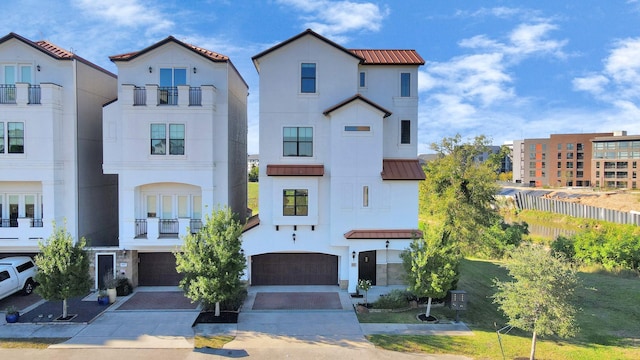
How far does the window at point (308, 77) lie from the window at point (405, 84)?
4745 mm

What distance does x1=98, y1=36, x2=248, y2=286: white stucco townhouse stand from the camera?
17750 millimetres

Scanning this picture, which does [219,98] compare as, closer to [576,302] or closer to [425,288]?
[425,288]

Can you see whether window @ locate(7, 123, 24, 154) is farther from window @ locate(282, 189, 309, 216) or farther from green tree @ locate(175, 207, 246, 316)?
window @ locate(282, 189, 309, 216)

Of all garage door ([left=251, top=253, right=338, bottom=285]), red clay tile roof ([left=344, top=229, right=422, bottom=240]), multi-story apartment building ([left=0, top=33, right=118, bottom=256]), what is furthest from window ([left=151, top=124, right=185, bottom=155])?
red clay tile roof ([left=344, top=229, right=422, bottom=240])

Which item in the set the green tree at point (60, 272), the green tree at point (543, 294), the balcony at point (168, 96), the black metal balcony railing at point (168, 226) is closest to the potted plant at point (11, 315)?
the green tree at point (60, 272)

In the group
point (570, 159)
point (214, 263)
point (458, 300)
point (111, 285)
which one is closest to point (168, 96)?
point (214, 263)

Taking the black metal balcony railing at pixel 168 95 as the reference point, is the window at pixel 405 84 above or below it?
above

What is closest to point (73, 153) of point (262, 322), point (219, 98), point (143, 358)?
point (219, 98)

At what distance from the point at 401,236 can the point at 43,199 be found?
17012mm

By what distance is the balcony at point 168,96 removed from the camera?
17.7m

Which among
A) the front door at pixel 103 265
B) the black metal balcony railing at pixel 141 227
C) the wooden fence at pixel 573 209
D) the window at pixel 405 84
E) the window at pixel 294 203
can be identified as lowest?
the wooden fence at pixel 573 209

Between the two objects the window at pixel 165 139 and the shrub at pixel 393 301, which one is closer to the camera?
the shrub at pixel 393 301

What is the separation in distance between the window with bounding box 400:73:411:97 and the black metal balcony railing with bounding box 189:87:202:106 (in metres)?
10.3

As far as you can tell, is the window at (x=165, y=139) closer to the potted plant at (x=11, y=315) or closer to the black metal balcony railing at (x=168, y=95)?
the black metal balcony railing at (x=168, y=95)
